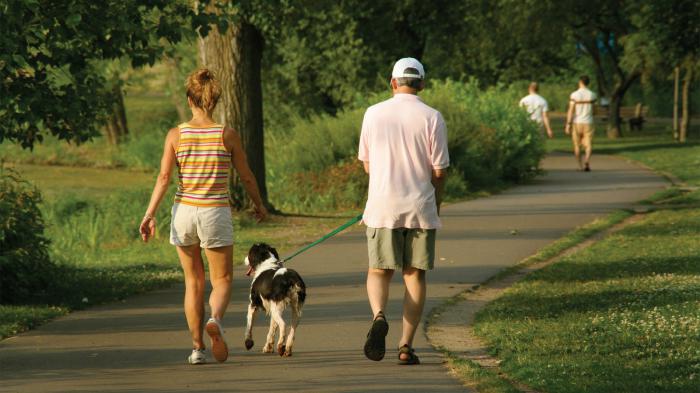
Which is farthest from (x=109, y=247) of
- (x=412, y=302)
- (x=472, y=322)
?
(x=412, y=302)

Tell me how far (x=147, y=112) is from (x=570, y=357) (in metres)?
44.8

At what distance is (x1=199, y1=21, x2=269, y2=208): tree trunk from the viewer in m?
18.9

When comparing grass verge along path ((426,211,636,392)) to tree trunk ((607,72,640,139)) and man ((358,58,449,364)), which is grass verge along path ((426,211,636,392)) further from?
tree trunk ((607,72,640,139))

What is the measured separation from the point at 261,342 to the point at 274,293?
893 millimetres

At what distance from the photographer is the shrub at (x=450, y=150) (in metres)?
22.4

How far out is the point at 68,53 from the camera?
451 inches

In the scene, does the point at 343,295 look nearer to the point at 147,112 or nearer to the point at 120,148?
the point at 120,148

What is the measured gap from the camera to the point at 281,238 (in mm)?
16844

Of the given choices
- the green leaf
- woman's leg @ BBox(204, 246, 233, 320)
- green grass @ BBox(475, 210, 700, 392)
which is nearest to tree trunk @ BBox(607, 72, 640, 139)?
green grass @ BBox(475, 210, 700, 392)

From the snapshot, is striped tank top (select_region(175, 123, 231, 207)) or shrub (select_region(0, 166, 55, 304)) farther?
shrub (select_region(0, 166, 55, 304))

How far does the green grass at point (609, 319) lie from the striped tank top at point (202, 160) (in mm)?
1970

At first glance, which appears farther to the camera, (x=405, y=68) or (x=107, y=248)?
(x=107, y=248)

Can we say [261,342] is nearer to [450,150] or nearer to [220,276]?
[220,276]

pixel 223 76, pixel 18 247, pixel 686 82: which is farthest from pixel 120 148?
pixel 18 247
